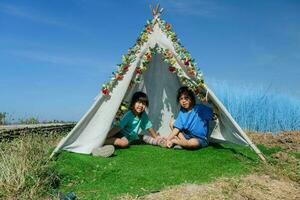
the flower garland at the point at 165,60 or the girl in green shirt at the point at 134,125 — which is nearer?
the flower garland at the point at 165,60

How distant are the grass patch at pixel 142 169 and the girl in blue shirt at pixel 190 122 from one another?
1.19 ft

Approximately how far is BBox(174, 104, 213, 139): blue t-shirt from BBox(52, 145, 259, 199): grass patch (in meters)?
0.43

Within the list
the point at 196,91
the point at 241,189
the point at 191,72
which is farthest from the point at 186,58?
the point at 241,189

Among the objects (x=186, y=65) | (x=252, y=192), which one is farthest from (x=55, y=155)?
(x=252, y=192)

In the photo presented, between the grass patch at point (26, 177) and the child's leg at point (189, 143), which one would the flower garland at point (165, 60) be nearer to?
the child's leg at point (189, 143)

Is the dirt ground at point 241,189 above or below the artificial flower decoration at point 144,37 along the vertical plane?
below

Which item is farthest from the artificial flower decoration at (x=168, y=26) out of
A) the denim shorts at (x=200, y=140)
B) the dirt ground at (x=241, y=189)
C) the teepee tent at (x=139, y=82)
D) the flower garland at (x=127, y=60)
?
the dirt ground at (x=241, y=189)

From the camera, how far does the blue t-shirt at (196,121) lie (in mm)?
9383

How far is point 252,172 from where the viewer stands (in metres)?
7.39

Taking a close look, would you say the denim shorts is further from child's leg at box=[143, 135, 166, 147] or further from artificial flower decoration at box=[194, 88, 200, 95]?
artificial flower decoration at box=[194, 88, 200, 95]

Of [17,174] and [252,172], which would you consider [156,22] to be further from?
[17,174]

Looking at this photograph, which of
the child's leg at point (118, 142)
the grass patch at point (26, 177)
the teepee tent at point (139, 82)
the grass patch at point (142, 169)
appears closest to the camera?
the grass patch at point (26, 177)

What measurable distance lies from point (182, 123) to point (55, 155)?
2.74m

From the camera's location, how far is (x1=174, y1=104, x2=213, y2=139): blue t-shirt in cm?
938
